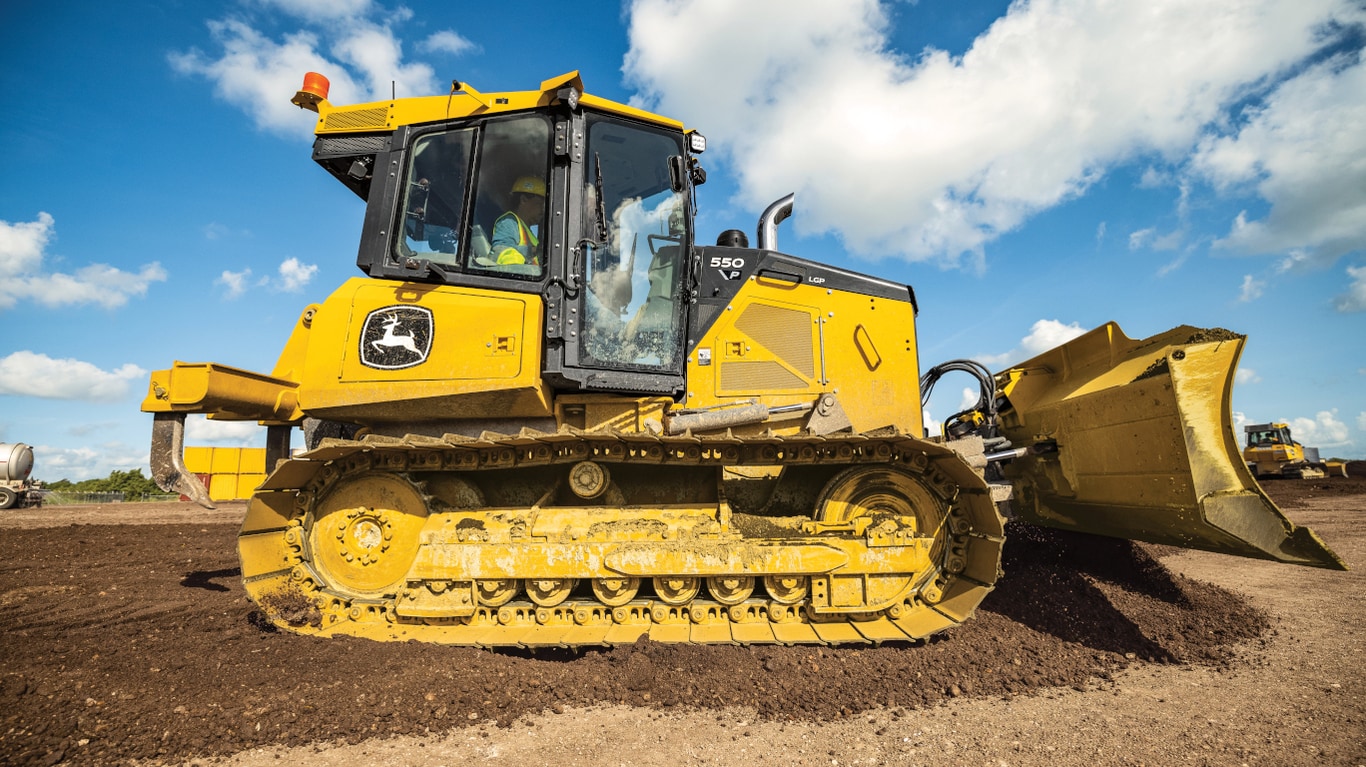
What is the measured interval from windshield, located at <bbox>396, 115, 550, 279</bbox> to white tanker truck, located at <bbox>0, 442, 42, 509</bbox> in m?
23.7

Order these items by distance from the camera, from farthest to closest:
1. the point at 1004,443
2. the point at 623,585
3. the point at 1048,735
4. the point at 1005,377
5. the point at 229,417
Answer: the point at 1005,377 → the point at 1004,443 → the point at 229,417 → the point at 623,585 → the point at 1048,735

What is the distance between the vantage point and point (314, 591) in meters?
4.09

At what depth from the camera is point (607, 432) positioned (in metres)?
3.94

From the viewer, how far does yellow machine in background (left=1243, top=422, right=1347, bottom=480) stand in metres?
24.3

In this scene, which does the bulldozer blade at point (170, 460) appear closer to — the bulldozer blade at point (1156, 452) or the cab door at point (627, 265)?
the cab door at point (627, 265)

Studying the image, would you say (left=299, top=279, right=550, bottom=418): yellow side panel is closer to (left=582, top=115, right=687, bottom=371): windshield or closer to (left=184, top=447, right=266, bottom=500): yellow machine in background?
(left=582, top=115, right=687, bottom=371): windshield

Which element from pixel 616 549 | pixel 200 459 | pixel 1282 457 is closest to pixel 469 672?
pixel 616 549

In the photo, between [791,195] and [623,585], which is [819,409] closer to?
[623,585]

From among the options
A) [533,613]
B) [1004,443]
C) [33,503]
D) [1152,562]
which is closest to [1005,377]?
[1004,443]

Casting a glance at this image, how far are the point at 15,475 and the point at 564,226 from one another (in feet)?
81.4

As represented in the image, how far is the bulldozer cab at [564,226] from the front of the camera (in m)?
4.26

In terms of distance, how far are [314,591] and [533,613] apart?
1.43 m

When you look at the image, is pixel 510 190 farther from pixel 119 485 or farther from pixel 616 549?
pixel 119 485

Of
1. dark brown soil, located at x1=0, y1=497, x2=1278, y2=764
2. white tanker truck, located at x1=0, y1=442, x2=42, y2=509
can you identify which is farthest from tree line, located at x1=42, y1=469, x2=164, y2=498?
dark brown soil, located at x1=0, y1=497, x2=1278, y2=764
